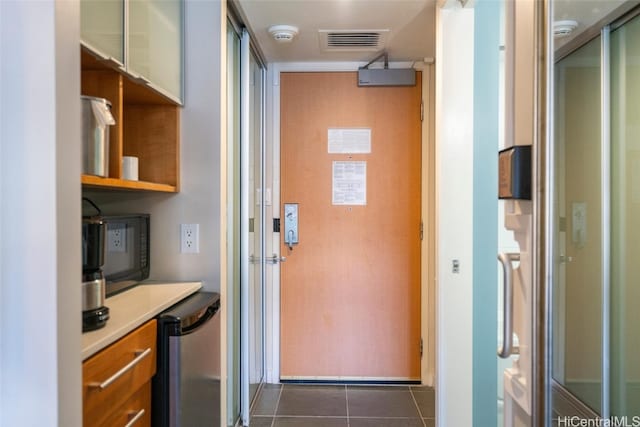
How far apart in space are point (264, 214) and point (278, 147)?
19.6 inches

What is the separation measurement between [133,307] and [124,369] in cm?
33

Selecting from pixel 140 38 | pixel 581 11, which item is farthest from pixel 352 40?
pixel 581 11

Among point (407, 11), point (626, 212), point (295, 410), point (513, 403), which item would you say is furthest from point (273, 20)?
point (295, 410)

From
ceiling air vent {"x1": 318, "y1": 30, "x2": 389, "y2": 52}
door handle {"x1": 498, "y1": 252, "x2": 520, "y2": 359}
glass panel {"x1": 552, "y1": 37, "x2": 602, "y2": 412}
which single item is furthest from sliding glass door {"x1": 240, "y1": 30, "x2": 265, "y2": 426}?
glass panel {"x1": 552, "y1": 37, "x2": 602, "y2": 412}

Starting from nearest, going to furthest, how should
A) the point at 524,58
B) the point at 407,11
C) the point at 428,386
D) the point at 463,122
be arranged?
the point at 524,58, the point at 463,122, the point at 407,11, the point at 428,386

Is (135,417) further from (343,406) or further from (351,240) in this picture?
(351,240)

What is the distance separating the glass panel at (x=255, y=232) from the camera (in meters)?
→ 2.66

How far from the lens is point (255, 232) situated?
9.20 feet

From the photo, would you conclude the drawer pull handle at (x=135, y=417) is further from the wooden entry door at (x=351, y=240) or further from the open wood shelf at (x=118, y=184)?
the wooden entry door at (x=351, y=240)

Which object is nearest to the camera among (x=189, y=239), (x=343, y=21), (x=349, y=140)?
(x=189, y=239)

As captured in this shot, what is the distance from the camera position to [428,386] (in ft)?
9.91

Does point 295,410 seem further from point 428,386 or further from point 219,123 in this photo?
point 219,123

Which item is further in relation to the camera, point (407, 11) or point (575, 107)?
point (407, 11)

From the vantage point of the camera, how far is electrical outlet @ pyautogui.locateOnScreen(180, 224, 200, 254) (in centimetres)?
193
